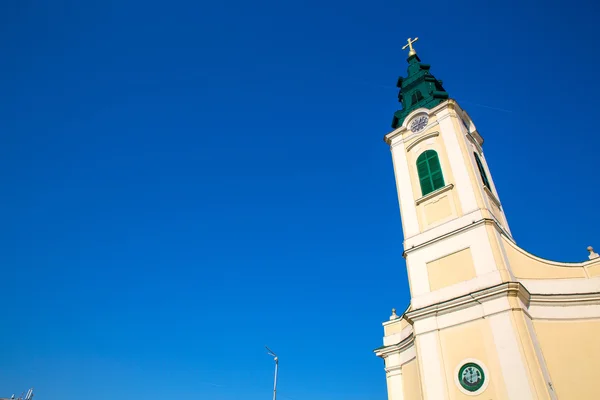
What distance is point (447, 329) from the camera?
15.2 metres

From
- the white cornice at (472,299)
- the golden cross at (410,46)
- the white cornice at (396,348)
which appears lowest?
the white cornice at (396,348)

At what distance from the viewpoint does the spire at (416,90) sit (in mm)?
23661

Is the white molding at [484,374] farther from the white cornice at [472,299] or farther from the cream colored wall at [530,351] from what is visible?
the white cornice at [472,299]

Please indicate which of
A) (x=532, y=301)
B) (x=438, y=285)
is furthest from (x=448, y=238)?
(x=532, y=301)

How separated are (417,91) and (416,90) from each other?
0.16 m

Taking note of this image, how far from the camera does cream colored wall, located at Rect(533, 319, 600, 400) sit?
12703mm

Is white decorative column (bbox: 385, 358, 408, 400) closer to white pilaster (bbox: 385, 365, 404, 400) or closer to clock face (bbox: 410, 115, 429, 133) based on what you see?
white pilaster (bbox: 385, 365, 404, 400)

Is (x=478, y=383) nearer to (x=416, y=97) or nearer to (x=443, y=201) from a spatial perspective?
(x=443, y=201)

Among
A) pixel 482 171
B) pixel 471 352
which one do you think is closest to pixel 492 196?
pixel 482 171

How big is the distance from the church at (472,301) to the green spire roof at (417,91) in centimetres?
229

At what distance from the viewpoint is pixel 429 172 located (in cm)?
1992

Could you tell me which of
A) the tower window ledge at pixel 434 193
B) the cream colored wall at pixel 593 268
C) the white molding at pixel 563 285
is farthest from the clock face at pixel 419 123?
the cream colored wall at pixel 593 268

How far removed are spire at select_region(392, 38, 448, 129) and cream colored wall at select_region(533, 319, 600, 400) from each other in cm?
1360

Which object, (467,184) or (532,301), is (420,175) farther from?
(532,301)
